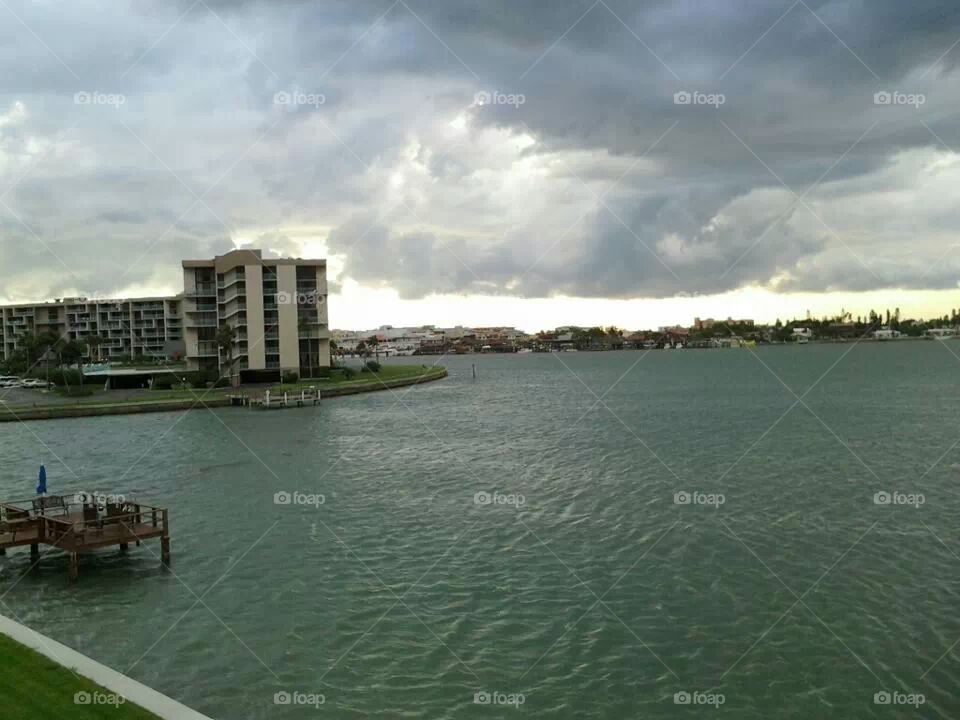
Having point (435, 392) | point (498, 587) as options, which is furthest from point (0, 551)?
point (435, 392)

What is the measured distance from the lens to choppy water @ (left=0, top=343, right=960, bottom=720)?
14.4 m

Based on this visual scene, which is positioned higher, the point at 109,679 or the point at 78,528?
the point at 78,528

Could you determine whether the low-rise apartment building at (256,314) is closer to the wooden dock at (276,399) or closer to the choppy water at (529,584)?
the wooden dock at (276,399)

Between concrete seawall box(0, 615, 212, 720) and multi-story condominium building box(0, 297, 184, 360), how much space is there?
5800 inches

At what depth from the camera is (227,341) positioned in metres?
86.1

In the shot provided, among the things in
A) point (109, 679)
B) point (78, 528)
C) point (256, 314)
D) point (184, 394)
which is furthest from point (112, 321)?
point (109, 679)

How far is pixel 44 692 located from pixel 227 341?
257 ft

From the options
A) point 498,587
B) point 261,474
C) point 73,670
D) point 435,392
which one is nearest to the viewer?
point 73,670

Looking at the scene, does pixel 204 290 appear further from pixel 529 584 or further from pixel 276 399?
pixel 529 584

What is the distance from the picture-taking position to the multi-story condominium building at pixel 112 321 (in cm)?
15188

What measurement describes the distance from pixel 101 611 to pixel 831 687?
15343mm

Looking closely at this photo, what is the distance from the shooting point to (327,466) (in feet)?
128

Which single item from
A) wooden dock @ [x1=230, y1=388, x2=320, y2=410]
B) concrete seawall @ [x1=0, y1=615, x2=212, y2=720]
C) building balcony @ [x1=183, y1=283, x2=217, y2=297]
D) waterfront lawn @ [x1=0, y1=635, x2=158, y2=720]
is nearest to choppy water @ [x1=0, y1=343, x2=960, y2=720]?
concrete seawall @ [x1=0, y1=615, x2=212, y2=720]

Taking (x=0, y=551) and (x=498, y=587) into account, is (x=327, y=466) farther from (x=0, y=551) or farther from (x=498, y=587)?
(x=498, y=587)
